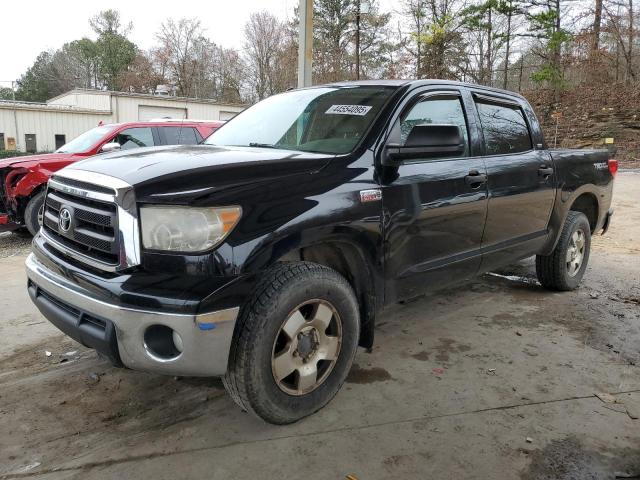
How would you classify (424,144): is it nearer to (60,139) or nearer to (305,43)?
(305,43)

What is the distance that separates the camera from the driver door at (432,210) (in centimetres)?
303

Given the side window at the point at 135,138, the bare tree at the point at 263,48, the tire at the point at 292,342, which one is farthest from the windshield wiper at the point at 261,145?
the bare tree at the point at 263,48

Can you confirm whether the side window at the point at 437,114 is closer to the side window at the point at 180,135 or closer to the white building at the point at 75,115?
the side window at the point at 180,135

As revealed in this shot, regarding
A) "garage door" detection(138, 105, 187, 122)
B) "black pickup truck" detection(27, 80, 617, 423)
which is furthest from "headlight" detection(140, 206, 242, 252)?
"garage door" detection(138, 105, 187, 122)

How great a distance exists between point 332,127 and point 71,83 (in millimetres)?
62988

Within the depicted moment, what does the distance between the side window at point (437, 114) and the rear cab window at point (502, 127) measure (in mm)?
262

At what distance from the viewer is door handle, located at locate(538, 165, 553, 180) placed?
169 inches

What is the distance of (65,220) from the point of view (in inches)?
106

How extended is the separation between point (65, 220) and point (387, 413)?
2.00 metres

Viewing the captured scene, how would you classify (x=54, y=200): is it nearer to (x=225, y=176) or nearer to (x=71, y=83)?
(x=225, y=176)

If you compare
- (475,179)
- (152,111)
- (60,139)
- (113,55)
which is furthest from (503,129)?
(113,55)

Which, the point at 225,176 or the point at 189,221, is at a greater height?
the point at 225,176

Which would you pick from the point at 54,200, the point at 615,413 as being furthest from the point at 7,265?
Result: the point at 615,413

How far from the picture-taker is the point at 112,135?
8141 millimetres
